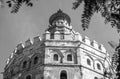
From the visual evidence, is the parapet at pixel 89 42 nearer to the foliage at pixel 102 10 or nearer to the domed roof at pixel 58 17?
the domed roof at pixel 58 17

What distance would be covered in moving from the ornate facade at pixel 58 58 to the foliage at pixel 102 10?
13930 mm

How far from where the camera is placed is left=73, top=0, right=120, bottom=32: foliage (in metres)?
1.54

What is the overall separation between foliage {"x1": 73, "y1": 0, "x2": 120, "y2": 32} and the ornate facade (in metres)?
13.9

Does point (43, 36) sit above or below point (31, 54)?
above

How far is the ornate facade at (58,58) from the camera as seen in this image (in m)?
15.9

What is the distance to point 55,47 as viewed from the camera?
1698cm

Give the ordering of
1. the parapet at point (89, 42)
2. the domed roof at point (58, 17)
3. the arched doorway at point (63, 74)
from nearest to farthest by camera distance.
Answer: the arched doorway at point (63, 74)
the parapet at point (89, 42)
the domed roof at point (58, 17)

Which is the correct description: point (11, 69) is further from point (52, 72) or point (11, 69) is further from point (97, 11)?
point (97, 11)

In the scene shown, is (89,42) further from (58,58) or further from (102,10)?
(102,10)

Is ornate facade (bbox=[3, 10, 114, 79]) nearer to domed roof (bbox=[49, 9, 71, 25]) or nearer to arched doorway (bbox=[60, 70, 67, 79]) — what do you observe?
arched doorway (bbox=[60, 70, 67, 79])

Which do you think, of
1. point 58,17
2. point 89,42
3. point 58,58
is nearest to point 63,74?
point 58,58

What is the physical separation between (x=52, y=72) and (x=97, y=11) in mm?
14366

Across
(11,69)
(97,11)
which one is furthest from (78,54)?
(97,11)

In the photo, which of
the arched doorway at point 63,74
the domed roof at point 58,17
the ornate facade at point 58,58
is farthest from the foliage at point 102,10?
the domed roof at point 58,17
